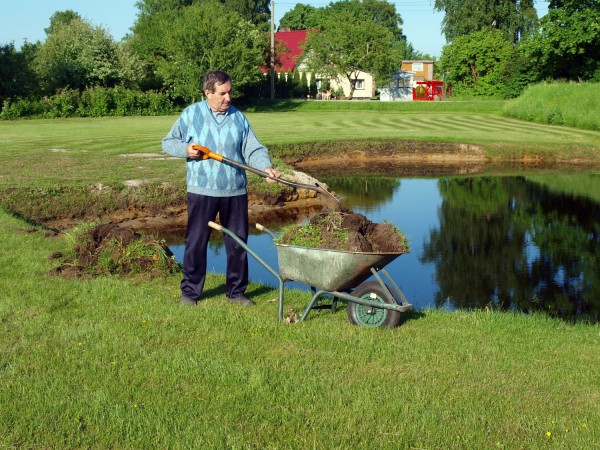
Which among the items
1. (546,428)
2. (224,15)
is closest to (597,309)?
(546,428)

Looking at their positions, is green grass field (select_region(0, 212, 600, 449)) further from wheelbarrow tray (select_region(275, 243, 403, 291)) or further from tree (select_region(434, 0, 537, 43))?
tree (select_region(434, 0, 537, 43))

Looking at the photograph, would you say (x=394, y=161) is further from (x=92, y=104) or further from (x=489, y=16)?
(x=489, y=16)

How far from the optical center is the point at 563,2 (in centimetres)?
3438

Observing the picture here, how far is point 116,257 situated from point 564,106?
2382cm

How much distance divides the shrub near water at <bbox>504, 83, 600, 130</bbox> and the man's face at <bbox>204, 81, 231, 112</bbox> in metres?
21.8

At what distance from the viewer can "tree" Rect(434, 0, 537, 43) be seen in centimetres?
5297

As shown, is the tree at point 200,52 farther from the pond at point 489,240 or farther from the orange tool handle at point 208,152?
the orange tool handle at point 208,152

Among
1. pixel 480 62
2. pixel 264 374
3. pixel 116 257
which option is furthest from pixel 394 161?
pixel 480 62

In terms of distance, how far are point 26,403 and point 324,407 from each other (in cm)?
151

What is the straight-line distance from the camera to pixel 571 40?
33.6 meters

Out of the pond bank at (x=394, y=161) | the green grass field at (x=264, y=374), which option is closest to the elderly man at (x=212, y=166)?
the green grass field at (x=264, y=374)

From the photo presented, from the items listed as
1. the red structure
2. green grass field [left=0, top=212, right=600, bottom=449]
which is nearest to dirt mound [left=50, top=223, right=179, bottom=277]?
green grass field [left=0, top=212, right=600, bottom=449]

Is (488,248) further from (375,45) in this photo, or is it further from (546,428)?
(375,45)

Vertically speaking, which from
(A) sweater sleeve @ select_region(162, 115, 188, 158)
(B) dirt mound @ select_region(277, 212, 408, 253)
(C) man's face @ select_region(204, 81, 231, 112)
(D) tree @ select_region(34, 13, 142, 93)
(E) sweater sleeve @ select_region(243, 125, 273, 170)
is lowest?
(B) dirt mound @ select_region(277, 212, 408, 253)
